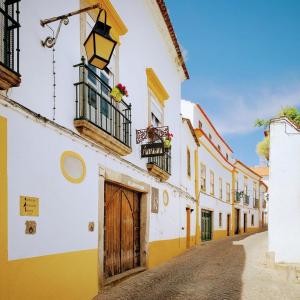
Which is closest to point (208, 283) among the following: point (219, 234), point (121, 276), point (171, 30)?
point (121, 276)

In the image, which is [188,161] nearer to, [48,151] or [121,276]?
[121,276]

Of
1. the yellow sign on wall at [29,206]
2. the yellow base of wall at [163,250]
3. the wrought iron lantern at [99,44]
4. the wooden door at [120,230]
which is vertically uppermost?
the wrought iron lantern at [99,44]

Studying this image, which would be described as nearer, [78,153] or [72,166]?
[72,166]

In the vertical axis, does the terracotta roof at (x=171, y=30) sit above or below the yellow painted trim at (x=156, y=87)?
above

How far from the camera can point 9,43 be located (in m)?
4.11

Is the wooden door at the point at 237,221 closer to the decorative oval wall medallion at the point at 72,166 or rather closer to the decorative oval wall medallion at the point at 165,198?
the decorative oval wall medallion at the point at 165,198

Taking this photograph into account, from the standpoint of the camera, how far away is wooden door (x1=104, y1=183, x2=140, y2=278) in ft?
24.2

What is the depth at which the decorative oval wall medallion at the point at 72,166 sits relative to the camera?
17.5ft

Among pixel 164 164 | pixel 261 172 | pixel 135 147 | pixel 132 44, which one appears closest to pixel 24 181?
pixel 135 147

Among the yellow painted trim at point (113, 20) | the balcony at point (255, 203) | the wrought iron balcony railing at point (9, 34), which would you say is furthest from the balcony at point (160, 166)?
the balcony at point (255, 203)

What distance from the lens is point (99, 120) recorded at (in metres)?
6.79

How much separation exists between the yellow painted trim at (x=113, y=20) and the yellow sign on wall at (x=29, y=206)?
380 centimetres

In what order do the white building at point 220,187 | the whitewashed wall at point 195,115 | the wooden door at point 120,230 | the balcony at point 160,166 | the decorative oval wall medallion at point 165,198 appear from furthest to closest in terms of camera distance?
the whitewashed wall at point 195,115
the white building at point 220,187
the decorative oval wall medallion at point 165,198
the balcony at point 160,166
the wooden door at point 120,230

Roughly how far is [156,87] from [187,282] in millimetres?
5683
